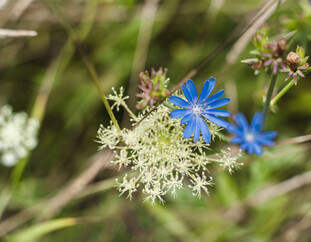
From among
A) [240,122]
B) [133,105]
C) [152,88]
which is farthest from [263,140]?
[133,105]

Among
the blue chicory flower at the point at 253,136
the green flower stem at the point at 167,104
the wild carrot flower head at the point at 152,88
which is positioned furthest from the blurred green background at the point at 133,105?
the wild carrot flower head at the point at 152,88

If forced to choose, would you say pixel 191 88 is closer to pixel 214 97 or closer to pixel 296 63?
pixel 214 97

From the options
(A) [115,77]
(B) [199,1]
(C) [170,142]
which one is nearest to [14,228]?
(A) [115,77]

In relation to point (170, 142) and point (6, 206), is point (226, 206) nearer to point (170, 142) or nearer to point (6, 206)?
point (170, 142)

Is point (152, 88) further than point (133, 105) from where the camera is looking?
No

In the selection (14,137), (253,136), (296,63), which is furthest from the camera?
(14,137)

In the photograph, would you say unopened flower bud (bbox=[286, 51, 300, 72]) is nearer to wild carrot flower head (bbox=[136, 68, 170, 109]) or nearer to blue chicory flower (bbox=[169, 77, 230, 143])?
blue chicory flower (bbox=[169, 77, 230, 143])
